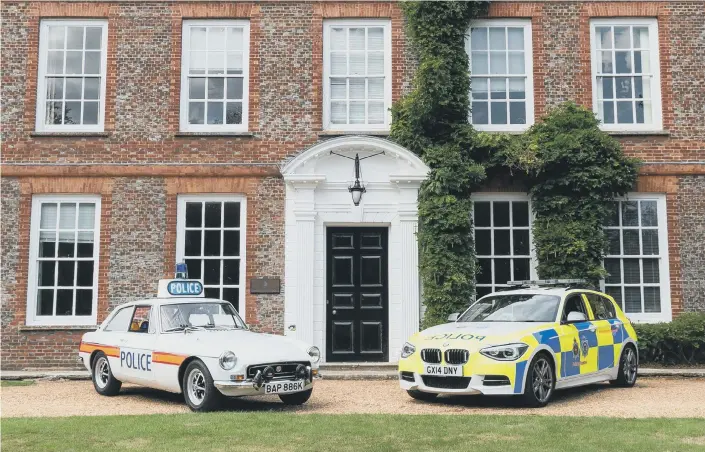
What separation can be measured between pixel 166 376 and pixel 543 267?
781cm

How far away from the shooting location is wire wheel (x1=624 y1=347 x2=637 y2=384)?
11.9 metres

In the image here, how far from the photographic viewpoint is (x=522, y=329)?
9969 millimetres

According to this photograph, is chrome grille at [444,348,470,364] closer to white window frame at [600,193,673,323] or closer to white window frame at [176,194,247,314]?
white window frame at [176,194,247,314]

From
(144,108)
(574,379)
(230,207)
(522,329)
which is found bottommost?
(574,379)

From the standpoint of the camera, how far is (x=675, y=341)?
47.4 ft

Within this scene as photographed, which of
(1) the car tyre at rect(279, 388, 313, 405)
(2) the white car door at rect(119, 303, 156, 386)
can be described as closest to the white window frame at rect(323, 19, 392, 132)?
(2) the white car door at rect(119, 303, 156, 386)

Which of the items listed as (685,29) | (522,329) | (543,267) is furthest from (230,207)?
(685,29)

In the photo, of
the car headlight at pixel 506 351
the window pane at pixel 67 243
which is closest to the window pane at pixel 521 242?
the car headlight at pixel 506 351

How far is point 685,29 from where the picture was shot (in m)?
15.8

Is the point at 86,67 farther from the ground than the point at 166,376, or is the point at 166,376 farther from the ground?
the point at 86,67

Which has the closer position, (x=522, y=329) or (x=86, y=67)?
(x=522, y=329)

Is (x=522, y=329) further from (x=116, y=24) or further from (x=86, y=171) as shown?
(x=116, y=24)

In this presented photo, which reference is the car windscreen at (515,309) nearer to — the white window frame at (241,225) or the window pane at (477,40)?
the white window frame at (241,225)

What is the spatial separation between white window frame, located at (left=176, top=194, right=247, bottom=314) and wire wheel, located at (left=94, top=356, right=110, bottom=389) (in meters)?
3.84
